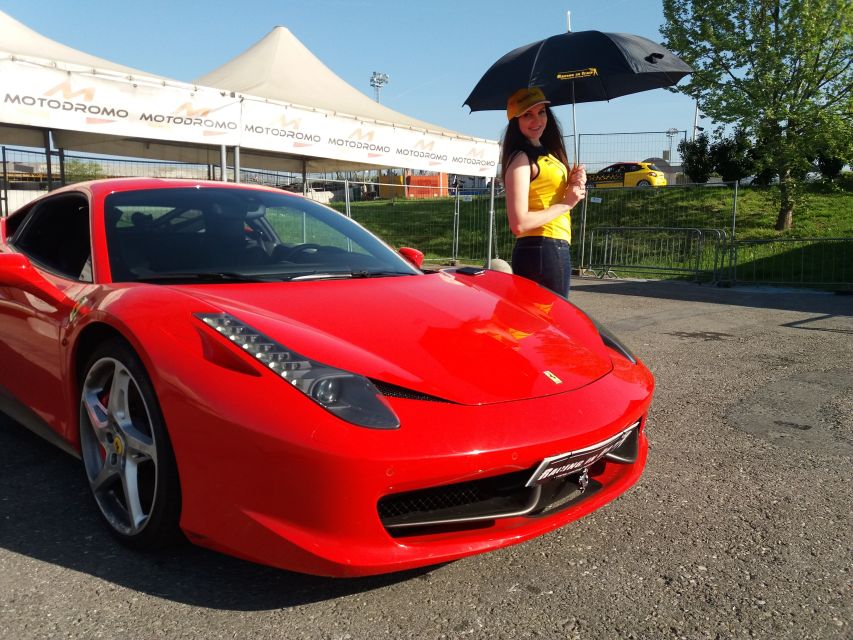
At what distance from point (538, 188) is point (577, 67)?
4.35 feet

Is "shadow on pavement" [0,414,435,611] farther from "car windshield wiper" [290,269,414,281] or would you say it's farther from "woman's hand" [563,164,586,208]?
"woman's hand" [563,164,586,208]

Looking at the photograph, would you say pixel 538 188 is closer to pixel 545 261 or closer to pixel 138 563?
pixel 545 261

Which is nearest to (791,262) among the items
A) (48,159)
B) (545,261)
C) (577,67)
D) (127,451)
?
(577,67)

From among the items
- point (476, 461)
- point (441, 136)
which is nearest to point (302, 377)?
point (476, 461)

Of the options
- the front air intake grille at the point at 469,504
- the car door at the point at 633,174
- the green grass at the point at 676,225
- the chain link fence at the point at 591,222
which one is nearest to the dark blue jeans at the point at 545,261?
the front air intake grille at the point at 469,504

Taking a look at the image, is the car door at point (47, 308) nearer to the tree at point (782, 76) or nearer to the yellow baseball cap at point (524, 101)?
the yellow baseball cap at point (524, 101)

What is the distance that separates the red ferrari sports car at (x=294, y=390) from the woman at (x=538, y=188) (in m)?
0.64

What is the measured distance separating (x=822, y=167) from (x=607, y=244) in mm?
12967

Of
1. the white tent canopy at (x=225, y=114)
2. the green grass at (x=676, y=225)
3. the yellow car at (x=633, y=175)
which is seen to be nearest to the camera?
the white tent canopy at (x=225, y=114)

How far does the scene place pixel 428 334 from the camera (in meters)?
2.38

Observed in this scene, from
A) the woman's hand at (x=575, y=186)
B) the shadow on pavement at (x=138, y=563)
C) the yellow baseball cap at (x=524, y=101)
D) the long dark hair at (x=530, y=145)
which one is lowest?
the shadow on pavement at (x=138, y=563)

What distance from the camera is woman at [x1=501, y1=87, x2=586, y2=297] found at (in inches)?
139

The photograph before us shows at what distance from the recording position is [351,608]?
6.53ft

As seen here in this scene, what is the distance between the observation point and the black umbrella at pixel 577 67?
4488 mm
